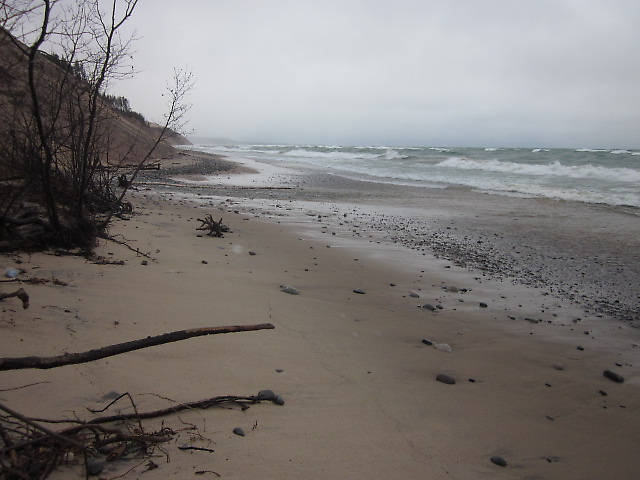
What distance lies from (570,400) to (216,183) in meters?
15.6

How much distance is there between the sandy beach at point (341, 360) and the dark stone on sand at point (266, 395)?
40mm

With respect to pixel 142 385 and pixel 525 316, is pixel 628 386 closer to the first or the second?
pixel 525 316

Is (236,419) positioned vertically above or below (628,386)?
above

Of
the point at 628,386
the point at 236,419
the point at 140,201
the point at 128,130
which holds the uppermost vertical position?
the point at 128,130

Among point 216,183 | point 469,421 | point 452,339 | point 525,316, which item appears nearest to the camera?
point 469,421

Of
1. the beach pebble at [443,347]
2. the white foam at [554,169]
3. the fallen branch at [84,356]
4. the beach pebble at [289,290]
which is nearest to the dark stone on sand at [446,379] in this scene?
the beach pebble at [443,347]

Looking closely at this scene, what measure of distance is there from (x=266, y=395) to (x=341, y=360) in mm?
940

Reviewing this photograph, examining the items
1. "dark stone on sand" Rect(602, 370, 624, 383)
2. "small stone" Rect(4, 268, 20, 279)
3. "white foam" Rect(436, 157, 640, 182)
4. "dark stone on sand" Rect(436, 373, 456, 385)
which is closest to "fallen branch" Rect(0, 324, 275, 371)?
"dark stone on sand" Rect(436, 373, 456, 385)

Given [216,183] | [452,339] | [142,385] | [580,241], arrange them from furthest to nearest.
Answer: [216,183], [580,241], [452,339], [142,385]

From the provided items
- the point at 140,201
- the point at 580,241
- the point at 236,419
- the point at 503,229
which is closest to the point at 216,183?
the point at 140,201

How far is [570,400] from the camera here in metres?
3.25

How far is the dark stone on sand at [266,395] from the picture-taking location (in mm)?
2602

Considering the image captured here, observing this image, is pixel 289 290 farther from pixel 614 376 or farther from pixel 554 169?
pixel 554 169

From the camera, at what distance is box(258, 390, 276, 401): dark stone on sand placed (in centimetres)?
260
